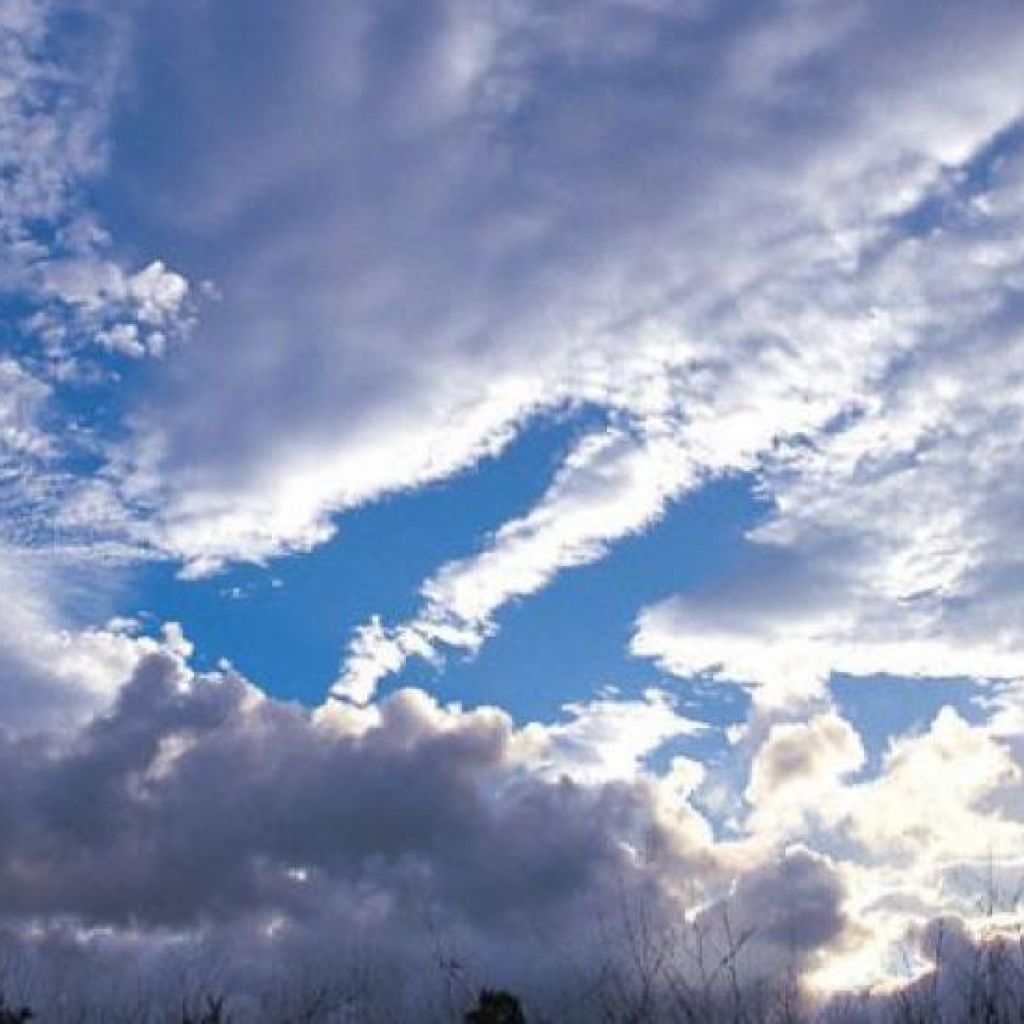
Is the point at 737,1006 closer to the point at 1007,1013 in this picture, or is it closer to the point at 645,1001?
the point at 645,1001

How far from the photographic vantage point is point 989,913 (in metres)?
19.1

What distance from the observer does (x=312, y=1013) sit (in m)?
28.4

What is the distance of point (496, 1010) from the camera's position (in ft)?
86.4

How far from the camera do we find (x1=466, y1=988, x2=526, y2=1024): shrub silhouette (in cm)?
2616

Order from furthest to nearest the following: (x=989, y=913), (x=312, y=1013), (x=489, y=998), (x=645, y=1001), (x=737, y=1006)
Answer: (x=312, y=1013)
(x=489, y=998)
(x=645, y=1001)
(x=737, y=1006)
(x=989, y=913)

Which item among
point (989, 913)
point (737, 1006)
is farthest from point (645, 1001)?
point (989, 913)

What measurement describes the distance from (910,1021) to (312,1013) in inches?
497

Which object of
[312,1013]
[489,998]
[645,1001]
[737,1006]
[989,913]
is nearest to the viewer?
[989,913]

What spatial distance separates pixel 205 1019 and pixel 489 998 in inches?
207

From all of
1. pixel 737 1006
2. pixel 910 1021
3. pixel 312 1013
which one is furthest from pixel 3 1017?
pixel 910 1021

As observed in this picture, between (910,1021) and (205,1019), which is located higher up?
(205,1019)

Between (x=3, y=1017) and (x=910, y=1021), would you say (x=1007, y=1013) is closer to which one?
(x=910, y=1021)

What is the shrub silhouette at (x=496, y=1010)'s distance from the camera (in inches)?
1030

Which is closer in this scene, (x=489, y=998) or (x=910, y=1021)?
(x=910, y=1021)
